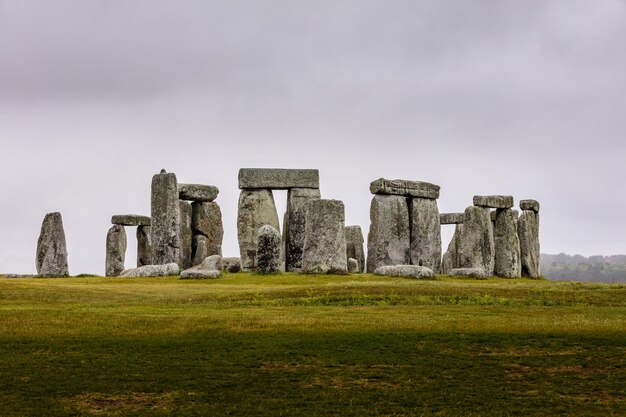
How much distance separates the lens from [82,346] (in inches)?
839

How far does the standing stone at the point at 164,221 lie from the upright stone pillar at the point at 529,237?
1991 centimetres

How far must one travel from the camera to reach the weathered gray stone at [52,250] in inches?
1801

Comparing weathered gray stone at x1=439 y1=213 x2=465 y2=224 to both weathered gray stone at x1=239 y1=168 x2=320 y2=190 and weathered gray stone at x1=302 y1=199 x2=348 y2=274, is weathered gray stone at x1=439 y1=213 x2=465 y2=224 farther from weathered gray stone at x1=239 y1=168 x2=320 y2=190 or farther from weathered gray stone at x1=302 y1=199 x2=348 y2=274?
weathered gray stone at x1=302 y1=199 x2=348 y2=274

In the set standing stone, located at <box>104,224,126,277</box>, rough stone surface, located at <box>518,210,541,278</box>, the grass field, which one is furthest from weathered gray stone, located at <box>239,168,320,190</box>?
the grass field

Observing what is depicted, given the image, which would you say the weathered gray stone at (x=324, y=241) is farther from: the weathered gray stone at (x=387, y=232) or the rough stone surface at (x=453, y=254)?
the rough stone surface at (x=453, y=254)

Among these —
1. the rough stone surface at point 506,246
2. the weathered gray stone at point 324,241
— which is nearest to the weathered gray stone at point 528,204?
the rough stone surface at point 506,246

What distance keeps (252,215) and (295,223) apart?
2.29 metres

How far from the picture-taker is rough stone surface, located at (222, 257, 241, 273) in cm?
4709

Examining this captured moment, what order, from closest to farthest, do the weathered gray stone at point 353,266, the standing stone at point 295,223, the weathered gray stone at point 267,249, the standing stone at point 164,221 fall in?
the weathered gray stone at point 267,249, the standing stone at point 164,221, the standing stone at point 295,223, the weathered gray stone at point 353,266

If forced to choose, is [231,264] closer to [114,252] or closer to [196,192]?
[196,192]

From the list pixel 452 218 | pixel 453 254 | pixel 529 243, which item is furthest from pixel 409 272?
pixel 452 218

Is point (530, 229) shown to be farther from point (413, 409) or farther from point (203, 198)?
point (413, 409)

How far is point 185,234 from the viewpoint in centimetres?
5231

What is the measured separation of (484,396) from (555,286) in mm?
21691
